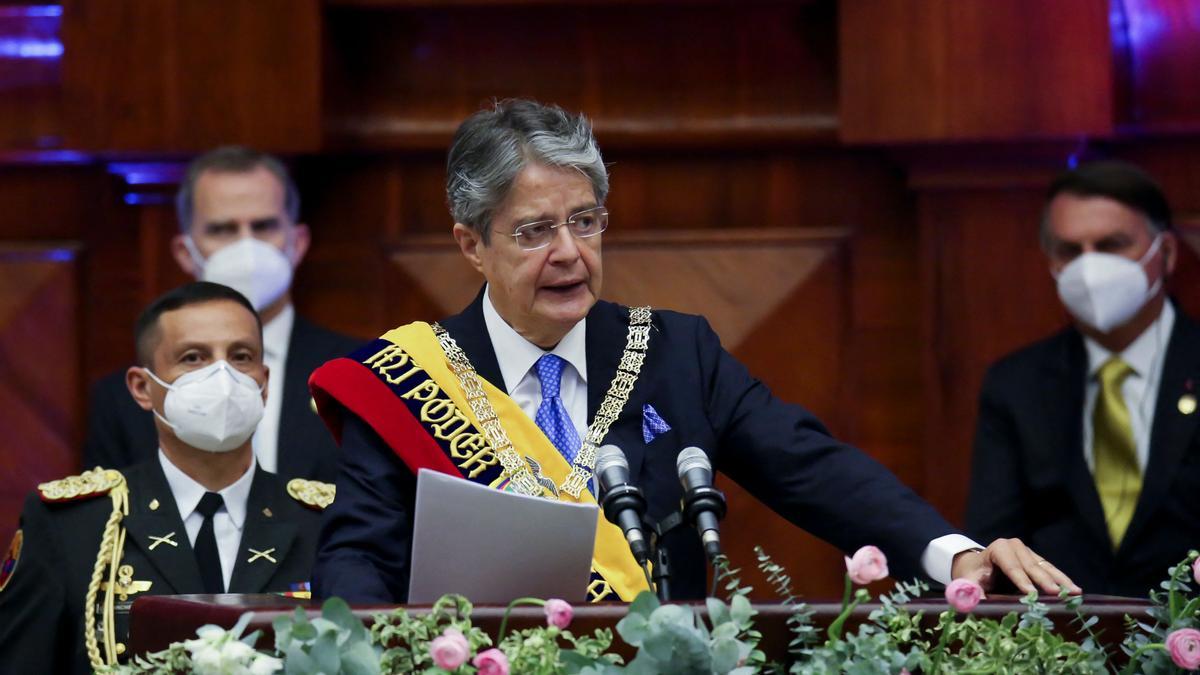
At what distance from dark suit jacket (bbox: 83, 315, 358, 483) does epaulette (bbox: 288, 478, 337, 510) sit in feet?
1.30

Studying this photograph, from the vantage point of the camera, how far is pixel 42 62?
4574mm

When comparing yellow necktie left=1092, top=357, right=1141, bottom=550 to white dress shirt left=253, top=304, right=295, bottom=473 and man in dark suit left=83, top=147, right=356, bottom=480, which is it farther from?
white dress shirt left=253, top=304, right=295, bottom=473

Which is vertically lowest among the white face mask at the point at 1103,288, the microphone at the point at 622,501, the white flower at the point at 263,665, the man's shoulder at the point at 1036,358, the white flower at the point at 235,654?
the white flower at the point at 263,665

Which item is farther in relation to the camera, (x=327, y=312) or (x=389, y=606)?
(x=327, y=312)

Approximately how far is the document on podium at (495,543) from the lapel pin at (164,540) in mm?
1195

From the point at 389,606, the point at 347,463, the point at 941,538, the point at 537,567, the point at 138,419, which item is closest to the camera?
the point at 389,606

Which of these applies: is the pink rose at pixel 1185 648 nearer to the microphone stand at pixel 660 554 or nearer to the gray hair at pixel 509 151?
the microphone stand at pixel 660 554

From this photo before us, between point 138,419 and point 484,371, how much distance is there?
1.56 meters

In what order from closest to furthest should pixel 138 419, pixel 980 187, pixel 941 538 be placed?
pixel 941 538, pixel 138 419, pixel 980 187

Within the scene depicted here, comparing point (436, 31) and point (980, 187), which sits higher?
point (436, 31)

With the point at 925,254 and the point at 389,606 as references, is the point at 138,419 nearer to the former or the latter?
the point at 925,254

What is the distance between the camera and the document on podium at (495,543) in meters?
2.12

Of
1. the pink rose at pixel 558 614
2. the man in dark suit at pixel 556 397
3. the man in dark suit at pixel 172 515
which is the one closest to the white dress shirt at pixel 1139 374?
the man in dark suit at pixel 556 397

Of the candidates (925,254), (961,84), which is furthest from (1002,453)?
(961,84)
